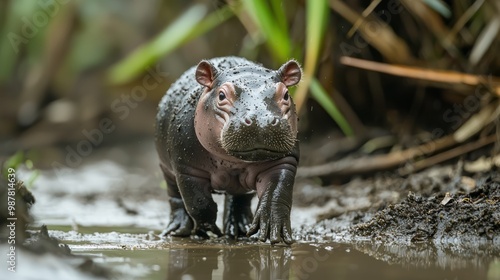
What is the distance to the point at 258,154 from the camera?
177 inches

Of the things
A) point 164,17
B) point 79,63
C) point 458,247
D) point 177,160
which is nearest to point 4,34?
point 79,63

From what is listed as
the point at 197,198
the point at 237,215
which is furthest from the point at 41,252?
the point at 237,215

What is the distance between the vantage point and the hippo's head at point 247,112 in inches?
174

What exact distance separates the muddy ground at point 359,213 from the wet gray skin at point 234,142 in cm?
28

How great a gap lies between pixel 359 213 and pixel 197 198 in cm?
122

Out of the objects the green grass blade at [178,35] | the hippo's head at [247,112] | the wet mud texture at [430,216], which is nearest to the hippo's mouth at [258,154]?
the hippo's head at [247,112]

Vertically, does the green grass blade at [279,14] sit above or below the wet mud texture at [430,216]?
above

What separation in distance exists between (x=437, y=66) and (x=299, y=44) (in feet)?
4.68

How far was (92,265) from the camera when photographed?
3461 mm

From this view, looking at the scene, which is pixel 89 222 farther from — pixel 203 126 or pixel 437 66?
pixel 437 66

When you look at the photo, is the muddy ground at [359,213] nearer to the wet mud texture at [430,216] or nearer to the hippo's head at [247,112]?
the wet mud texture at [430,216]

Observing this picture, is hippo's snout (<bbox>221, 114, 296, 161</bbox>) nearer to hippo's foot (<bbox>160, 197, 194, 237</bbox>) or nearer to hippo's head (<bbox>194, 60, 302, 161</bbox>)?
hippo's head (<bbox>194, 60, 302, 161</bbox>)

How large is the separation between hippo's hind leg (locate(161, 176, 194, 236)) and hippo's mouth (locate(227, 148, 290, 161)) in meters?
1.18

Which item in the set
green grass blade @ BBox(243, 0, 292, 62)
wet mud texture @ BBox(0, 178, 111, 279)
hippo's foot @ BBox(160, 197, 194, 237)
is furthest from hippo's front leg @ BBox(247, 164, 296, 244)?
green grass blade @ BBox(243, 0, 292, 62)
